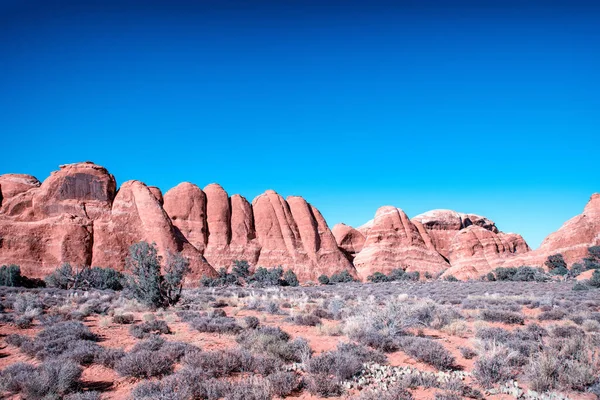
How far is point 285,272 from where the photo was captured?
42.6 meters

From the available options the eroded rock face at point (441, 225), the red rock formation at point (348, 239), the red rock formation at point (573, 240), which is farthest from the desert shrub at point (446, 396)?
the eroded rock face at point (441, 225)

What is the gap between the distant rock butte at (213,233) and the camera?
3509cm

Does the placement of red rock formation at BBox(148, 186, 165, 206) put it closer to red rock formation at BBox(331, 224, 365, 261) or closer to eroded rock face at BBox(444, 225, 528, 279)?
red rock formation at BBox(331, 224, 365, 261)

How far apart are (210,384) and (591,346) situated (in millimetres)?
8604

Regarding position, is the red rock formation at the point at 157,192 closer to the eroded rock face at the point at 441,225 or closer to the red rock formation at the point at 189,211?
the red rock formation at the point at 189,211

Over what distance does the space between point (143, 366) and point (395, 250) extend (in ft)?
156

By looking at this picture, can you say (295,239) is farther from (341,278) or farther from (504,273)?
(504,273)

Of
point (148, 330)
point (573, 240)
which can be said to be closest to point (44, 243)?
point (148, 330)

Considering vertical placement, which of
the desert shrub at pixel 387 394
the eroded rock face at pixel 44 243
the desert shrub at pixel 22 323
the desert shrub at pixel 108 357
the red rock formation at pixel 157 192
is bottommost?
the desert shrub at pixel 387 394

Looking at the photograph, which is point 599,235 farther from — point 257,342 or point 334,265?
point 257,342

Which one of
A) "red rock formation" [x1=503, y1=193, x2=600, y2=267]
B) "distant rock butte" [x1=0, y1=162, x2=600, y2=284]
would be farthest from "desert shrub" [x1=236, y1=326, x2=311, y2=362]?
"red rock formation" [x1=503, y1=193, x2=600, y2=267]

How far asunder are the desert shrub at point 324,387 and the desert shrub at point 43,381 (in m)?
3.91

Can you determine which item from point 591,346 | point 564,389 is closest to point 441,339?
point 591,346

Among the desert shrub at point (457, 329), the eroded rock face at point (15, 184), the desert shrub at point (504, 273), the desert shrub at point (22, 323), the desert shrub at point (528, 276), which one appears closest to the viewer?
the desert shrub at point (457, 329)
